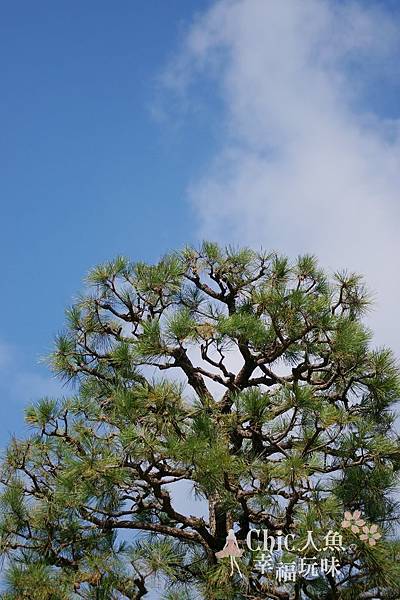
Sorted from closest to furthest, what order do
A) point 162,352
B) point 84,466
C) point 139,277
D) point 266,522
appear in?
1. point 84,466
2. point 266,522
3. point 162,352
4. point 139,277

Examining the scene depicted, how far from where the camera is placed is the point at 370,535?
303 cm

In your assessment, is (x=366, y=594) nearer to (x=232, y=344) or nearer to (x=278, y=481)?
(x=278, y=481)

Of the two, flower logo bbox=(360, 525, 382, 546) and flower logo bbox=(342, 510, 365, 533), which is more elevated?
flower logo bbox=(342, 510, 365, 533)

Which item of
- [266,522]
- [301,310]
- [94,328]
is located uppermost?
[94,328]

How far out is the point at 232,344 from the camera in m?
3.59

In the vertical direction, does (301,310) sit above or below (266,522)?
above

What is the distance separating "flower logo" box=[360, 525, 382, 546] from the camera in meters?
2.99

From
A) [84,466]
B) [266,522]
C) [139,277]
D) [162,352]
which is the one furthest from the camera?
[139,277]

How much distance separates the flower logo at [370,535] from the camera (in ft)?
9.82

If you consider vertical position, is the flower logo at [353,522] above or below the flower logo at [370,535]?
above

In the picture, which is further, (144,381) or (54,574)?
(144,381)

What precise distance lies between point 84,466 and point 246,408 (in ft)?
2.11

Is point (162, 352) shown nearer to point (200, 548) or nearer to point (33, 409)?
point (33, 409)

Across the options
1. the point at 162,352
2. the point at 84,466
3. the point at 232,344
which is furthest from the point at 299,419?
the point at 84,466
